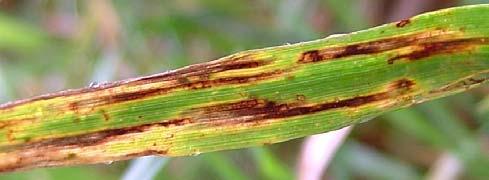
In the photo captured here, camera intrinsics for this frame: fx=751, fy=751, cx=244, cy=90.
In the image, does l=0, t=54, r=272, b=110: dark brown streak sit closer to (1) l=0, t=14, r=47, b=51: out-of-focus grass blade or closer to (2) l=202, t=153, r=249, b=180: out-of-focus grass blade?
(2) l=202, t=153, r=249, b=180: out-of-focus grass blade

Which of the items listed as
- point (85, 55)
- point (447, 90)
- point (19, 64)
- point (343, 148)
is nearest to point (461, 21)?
point (447, 90)

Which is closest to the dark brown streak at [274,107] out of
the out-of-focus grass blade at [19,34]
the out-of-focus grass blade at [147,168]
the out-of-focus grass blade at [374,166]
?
the out-of-focus grass blade at [147,168]

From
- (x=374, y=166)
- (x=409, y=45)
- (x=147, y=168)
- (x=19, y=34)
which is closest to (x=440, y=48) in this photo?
(x=409, y=45)

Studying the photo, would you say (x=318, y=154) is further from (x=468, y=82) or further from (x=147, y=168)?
(x=468, y=82)

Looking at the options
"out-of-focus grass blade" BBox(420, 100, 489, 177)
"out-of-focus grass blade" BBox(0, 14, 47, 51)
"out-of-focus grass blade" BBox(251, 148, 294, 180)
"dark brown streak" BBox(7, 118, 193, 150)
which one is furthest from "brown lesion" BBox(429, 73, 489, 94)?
"out-of-focus grass blade" BBox(0, 14, 47, 51)

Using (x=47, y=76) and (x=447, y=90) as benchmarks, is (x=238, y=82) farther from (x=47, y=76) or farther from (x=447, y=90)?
(x=47, y=76)

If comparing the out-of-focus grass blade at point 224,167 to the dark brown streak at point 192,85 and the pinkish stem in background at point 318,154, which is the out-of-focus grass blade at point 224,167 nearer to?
the pinkish stem in background at point 318,154
